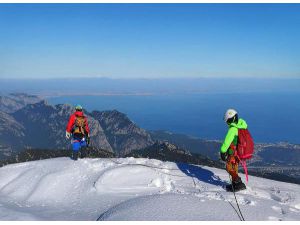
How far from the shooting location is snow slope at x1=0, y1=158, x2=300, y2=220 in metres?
10.9

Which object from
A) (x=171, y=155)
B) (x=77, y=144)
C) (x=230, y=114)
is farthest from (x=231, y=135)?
(x=171, y=155)

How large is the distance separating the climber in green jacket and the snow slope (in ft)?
2.63


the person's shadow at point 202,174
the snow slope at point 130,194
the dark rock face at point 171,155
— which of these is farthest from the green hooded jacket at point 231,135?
the dark rock face at point 171,155

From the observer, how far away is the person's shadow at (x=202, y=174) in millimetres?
16184

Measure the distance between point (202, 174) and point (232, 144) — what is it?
4237 mm

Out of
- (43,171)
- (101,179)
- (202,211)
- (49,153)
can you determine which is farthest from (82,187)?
(49,153)

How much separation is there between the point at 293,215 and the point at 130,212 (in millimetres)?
5477

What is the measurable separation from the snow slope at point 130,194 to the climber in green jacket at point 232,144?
80cm

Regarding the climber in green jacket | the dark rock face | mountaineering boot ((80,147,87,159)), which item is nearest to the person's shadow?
the climber in green jacket

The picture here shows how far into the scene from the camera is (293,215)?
36.3 ft

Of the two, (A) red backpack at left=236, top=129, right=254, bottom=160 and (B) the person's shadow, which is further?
(B) the person's shadow

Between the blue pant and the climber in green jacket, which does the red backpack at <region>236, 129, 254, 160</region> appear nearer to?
the climber in green jacket

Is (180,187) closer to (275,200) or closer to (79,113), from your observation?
(275,200)

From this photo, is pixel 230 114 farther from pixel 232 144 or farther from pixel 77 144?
pixel 77 144
